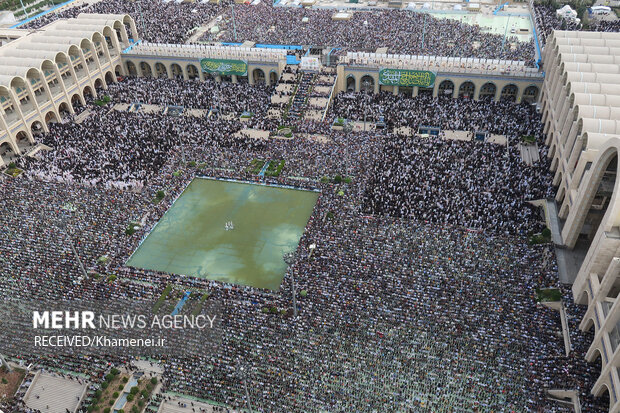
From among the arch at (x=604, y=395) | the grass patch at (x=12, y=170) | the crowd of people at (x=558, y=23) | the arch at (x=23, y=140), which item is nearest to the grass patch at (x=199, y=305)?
the arch at (x=604, y=395)

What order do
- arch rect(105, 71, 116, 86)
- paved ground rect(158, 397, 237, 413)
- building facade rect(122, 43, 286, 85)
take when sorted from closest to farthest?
paved ground rect(158, 397, 237, 413), building facade rect(122, 43, 286, 85), arch rect(105, 71, 116, 86)

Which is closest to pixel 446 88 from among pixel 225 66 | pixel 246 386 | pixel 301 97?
pixel 301 97


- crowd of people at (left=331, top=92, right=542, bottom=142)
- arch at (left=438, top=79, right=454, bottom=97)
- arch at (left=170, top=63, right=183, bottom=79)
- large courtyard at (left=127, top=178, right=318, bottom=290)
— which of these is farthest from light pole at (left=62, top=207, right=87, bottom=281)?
arch at (left=438, top=79, right=454, bottom=97)

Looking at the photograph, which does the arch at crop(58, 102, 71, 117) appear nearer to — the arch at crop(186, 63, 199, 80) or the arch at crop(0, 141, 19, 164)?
the arch at crop(0, 141, 19, 164)

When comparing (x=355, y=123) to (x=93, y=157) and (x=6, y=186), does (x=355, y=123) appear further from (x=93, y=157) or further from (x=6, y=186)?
(x=6, y=186)

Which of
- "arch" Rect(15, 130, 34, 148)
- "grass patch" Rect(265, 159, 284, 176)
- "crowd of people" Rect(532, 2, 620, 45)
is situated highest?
"crowd of people" Rect(532, 2, 620, 45)

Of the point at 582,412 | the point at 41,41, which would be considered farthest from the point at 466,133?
the point at 41,41
